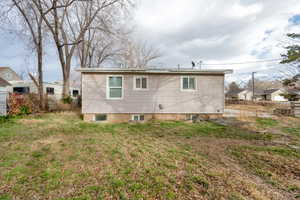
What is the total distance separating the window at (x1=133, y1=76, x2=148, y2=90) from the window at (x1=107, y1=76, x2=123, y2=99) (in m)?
0.83

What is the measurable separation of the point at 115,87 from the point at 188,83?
13.6 feet

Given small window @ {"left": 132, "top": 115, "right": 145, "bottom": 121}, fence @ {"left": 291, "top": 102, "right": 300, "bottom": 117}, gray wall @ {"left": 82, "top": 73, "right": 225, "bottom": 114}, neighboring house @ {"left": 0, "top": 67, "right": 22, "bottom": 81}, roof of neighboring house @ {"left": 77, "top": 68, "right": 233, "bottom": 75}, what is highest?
neighboring house @ {"left": 0, "top": 67, "right": 22, "bottom": 81}

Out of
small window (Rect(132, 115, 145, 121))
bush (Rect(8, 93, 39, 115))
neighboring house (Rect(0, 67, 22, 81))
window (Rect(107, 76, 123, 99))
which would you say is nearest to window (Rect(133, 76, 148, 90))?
window (Rect(107, 76, 123, 99))

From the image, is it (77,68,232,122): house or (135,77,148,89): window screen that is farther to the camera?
(135,77,148,89): window screen

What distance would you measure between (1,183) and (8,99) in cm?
833

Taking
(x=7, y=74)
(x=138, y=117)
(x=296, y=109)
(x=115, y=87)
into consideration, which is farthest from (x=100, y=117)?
(x=7, y=74)

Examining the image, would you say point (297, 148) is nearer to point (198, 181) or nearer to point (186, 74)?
point (198, 181)

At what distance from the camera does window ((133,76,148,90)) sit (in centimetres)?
775

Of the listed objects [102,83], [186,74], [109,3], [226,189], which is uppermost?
[109,3]

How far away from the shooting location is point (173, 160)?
325 cm

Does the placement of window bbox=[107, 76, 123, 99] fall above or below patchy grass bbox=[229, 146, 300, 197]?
above

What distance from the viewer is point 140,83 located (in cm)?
780

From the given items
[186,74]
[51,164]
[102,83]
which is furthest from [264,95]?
[51,164]

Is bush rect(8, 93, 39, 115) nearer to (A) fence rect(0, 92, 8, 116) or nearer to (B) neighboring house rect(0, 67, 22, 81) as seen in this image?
(A) fence rect(0, 92, 8, 116)
